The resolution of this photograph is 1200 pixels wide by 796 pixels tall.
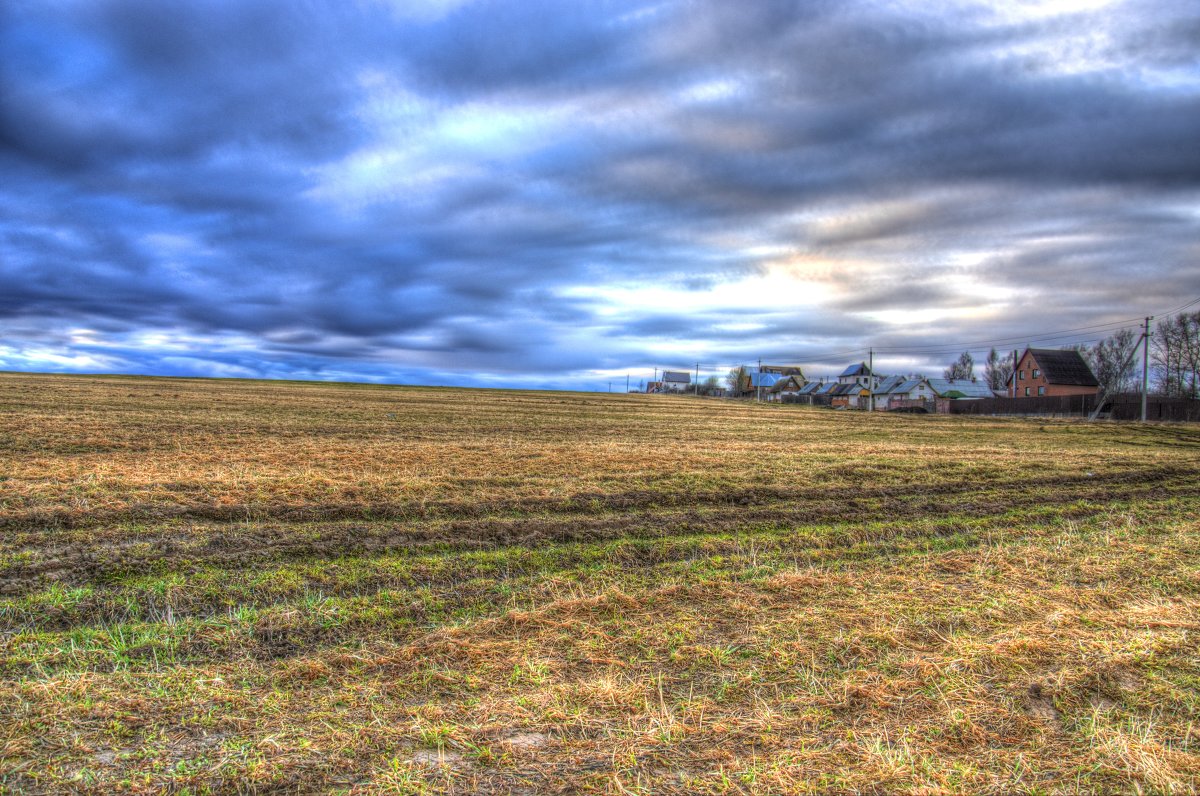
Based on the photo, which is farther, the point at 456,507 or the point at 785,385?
the point at 785,385

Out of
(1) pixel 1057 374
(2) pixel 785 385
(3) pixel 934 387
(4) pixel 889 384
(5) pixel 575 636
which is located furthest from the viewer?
(2) pixel 785 385

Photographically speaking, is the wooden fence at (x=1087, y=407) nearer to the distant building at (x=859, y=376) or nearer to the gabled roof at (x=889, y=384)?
the gabled roof at (x=889, y=384)

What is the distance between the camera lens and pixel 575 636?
5719 mm

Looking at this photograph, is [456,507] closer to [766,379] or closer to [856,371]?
[856,371]

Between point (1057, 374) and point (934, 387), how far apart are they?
53.9ft

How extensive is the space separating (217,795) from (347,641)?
2.21 m

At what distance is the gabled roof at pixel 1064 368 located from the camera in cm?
8431

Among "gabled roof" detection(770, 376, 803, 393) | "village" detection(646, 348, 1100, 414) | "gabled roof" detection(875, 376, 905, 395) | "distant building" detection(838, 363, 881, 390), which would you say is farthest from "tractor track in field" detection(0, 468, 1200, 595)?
"gabled roof" detection(770, 376, 803, 393)

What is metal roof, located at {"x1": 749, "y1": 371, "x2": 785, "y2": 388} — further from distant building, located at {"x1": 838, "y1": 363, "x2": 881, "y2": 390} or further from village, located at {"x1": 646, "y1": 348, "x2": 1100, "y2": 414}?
distant building, located at {"x1": 838, "y1": 363, "x2": 881, "y2": 390}

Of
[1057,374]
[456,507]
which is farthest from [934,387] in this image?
[456,507]

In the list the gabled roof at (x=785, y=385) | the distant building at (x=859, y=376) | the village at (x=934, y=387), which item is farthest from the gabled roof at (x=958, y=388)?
the gabled roof at (x=785, y=385)

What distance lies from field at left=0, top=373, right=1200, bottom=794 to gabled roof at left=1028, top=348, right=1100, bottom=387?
86.5 metres

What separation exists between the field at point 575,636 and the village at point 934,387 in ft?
223

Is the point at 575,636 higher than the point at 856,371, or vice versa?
the point at 856,371
